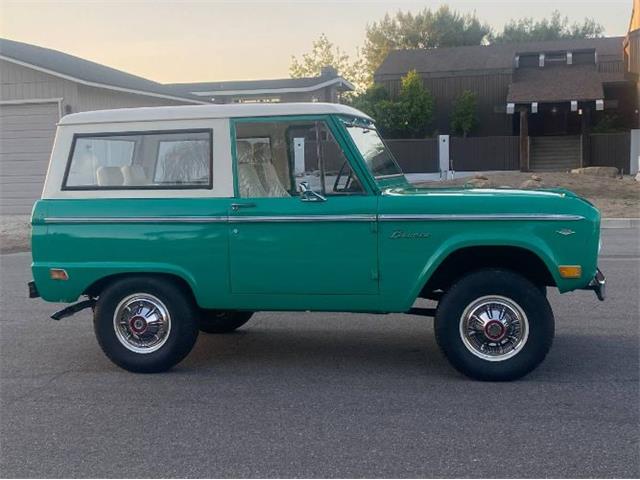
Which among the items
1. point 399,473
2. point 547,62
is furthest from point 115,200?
point 547,62

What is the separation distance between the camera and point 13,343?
7777mm

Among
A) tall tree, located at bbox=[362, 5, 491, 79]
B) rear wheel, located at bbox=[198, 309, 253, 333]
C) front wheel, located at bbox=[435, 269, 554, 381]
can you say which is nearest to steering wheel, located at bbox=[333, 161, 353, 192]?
front wheel, located at bbox=[435, 269, 554, 381]

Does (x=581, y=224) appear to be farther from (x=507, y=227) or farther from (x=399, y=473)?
(x=399, y=473)

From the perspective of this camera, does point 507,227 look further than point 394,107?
No

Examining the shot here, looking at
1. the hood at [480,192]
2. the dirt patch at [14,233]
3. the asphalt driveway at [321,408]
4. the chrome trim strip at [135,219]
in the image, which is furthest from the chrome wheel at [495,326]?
the dirt patch at [14,233]

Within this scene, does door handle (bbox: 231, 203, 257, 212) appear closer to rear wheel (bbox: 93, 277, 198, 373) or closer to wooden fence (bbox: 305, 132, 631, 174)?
rear wheel (bbox: 93, 277, 198, 373)

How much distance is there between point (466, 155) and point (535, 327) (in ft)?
95.2

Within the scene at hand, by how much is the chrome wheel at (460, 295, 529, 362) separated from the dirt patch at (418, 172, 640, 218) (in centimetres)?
1365

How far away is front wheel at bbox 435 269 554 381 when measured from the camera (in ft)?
19.6

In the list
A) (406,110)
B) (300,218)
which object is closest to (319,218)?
(300,218)

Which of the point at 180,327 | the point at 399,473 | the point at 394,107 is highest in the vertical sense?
the point at 394,107

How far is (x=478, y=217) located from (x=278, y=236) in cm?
146

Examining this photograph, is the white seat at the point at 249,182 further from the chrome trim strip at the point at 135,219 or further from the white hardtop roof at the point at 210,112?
the white hardtop roof at the point at 210,112

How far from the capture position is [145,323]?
6.54 m
